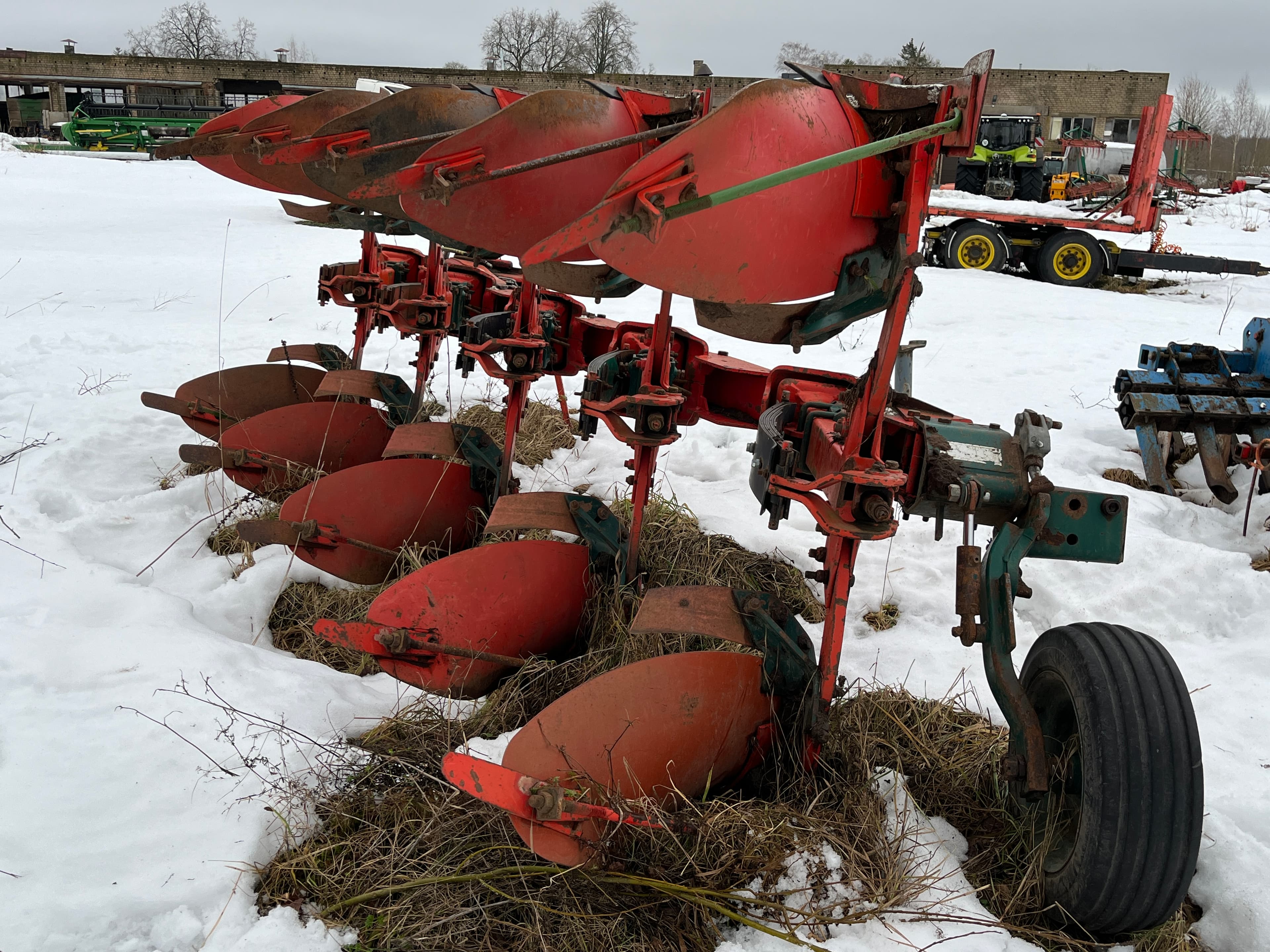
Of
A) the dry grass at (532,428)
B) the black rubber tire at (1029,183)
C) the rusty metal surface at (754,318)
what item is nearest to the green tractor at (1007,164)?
the black rubber tire at (1029,183)

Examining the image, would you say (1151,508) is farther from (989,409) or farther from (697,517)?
(697,517)

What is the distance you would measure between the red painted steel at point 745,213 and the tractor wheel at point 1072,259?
30.9 feet

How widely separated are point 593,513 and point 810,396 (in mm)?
871

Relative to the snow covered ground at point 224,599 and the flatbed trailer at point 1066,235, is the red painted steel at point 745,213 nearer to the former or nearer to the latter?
the snow covered ground at point 224,599

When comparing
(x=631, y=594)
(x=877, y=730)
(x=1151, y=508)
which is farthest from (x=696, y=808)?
(x=1151, y=508)

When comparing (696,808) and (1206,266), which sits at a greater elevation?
(1206,266)

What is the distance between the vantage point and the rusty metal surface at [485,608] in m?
2.41

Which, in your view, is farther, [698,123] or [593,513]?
[593,513]

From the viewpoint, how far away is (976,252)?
10.3 m

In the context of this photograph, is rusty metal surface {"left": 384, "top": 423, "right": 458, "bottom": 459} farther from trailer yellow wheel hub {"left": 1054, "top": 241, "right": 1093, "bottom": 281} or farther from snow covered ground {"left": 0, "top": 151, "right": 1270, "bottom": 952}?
trailer yellow wheel hub {"left": 1054, "top": 241, "right": 1093, "bottom": 281}

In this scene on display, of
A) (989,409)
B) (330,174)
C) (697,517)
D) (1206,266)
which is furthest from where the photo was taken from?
(1206,266)

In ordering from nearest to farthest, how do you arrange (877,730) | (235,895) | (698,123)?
(698,123)
(235,895)
(877,730)

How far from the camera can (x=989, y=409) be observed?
500cm

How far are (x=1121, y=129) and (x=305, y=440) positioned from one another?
104ft
